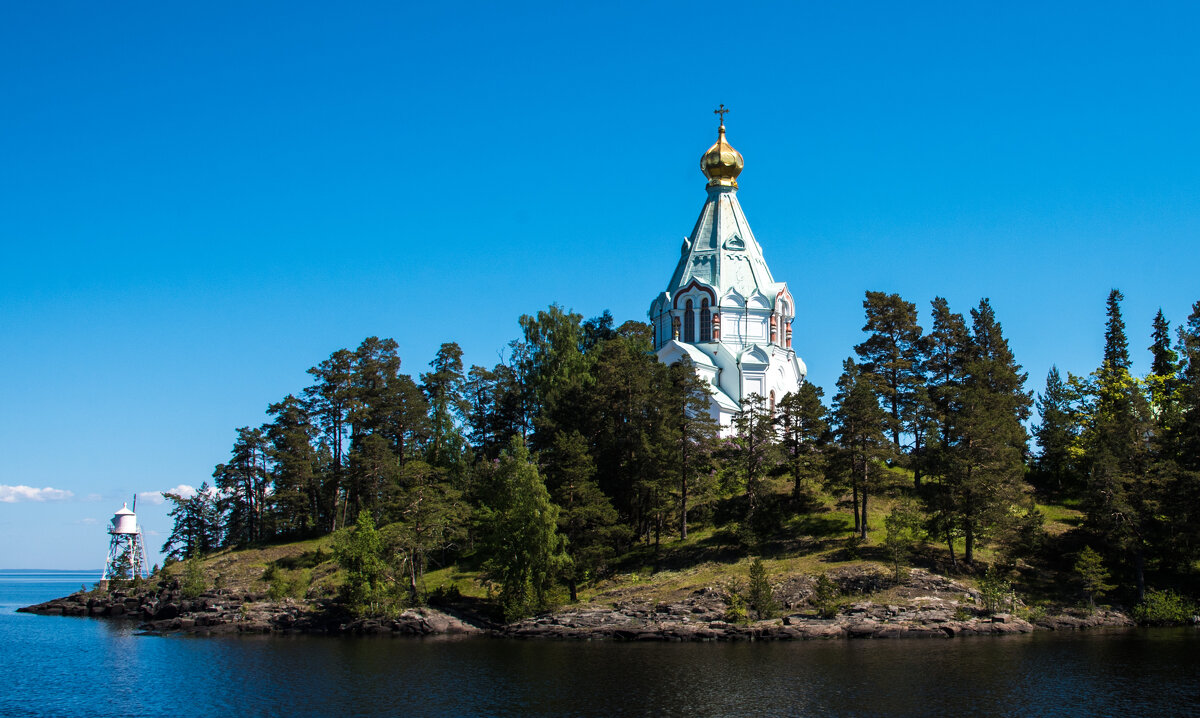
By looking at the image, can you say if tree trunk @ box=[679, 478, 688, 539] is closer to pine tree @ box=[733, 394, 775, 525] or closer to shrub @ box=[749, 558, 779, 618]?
pine tree @ box=[733, 394, 775, 525]

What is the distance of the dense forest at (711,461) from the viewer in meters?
48.6

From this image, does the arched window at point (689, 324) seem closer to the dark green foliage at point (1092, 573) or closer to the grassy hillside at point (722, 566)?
the grassy hillside at point (722, 566)

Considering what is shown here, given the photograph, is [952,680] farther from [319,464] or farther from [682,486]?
[319,464]

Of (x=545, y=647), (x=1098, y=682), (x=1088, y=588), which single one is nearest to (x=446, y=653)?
(x=545, y=647)

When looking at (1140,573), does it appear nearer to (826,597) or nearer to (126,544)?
(826,597)

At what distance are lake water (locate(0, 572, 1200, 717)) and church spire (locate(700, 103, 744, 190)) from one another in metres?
40.6

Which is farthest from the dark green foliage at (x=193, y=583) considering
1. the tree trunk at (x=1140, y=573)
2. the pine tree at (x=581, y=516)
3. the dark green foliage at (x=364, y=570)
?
the tree trunk at (x=1140, y=573)

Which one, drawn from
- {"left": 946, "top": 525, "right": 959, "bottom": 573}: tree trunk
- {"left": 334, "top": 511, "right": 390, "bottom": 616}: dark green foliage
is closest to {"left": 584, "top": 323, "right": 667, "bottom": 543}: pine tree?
{"left": 334, "top": 511, "right": 390, "bottom": 616}: dark green foliage

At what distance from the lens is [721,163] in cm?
7350

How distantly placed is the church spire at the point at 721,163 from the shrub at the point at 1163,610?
40.6 metres

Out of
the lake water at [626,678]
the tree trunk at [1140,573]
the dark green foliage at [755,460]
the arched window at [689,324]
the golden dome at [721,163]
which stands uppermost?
the golden dome at [721,163]

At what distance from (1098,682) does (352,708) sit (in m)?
24.3

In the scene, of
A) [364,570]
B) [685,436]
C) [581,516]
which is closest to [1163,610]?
[685,436]

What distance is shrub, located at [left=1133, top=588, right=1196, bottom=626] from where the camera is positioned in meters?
45.1
